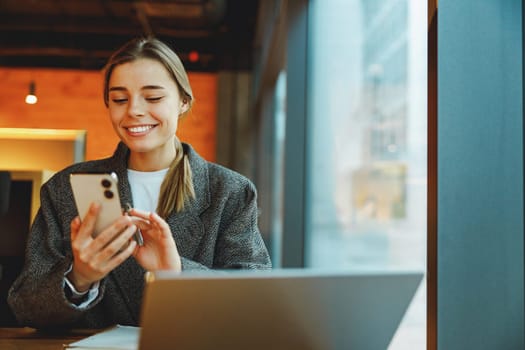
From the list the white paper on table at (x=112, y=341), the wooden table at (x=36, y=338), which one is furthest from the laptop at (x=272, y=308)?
the wooden table at (x=36, y=338)

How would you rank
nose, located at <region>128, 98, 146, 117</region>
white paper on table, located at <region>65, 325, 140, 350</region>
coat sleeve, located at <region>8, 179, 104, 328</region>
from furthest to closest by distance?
nose, located at <region>128, 98, 146, 117</region>, coat sleeve, located at <region>8, 179, 104, 328</region>, white paper on table, located at <region>65, 325, 140, 350</region>

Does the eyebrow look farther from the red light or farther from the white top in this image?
the red light

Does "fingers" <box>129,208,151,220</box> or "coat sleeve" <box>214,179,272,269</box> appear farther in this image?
"coat sleeve" <box>214,179,272,269</box>

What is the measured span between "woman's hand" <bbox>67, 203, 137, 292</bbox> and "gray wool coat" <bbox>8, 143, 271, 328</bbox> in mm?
177

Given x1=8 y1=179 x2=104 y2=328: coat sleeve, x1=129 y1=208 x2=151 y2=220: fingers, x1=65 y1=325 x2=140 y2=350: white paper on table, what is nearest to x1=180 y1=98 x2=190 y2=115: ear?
x1=8 y1=179 x2=104 y2=328: coat sleeve

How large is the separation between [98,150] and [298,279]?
58.6 inches

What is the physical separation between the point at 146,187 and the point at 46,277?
0.35 m

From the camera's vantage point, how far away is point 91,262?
1.29 m

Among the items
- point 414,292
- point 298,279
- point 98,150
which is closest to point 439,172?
point 414,292

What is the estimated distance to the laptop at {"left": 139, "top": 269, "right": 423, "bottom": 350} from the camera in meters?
0.88

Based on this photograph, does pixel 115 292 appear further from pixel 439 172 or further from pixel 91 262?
pixel 439 172

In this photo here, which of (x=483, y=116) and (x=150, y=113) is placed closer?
(x=483, y=116)

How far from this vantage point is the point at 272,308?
94 centimetres

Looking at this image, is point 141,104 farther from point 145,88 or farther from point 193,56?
point 193,56
